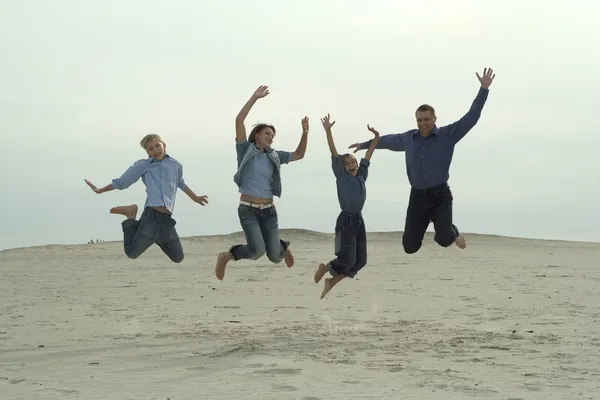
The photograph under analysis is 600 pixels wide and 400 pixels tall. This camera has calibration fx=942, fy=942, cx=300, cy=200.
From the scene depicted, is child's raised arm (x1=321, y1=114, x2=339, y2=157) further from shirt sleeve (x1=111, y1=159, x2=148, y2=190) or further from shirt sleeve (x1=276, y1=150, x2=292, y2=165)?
shirt sleeve (x1=111, y1=159, x2=148, y2=190)

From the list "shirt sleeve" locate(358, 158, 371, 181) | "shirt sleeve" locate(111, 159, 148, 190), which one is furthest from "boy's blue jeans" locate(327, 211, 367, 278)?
"shirt sleeve" locate(111, 159, 148, 190)

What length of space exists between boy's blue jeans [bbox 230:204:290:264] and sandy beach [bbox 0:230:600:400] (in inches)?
50.2

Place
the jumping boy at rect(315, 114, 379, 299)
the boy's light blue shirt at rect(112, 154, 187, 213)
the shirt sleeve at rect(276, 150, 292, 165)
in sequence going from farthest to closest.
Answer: the jumping boy at rect(315, 114, 379, 299) < the shirt sleeve at rect(276, 150, 292, 165) < the boy's light blue shirt at rect(112, 154, 187, 213)

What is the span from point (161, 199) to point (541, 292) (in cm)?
972

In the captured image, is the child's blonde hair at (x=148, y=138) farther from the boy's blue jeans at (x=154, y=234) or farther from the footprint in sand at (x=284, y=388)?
the footprint in sand at (x=284, y=388)

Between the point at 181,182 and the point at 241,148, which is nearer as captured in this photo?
the point at 241,148

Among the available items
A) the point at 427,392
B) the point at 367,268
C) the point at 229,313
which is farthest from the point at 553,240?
the point at 427,392

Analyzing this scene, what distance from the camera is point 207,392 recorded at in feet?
31.4

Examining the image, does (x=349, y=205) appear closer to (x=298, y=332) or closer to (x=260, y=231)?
(x=260, y=231)

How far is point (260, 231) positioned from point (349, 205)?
1099mm

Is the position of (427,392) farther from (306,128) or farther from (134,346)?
(134,346)

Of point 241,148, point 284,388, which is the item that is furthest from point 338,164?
point 284,388

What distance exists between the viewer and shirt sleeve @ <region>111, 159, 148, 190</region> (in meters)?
10.9

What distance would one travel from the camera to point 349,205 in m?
11.1
